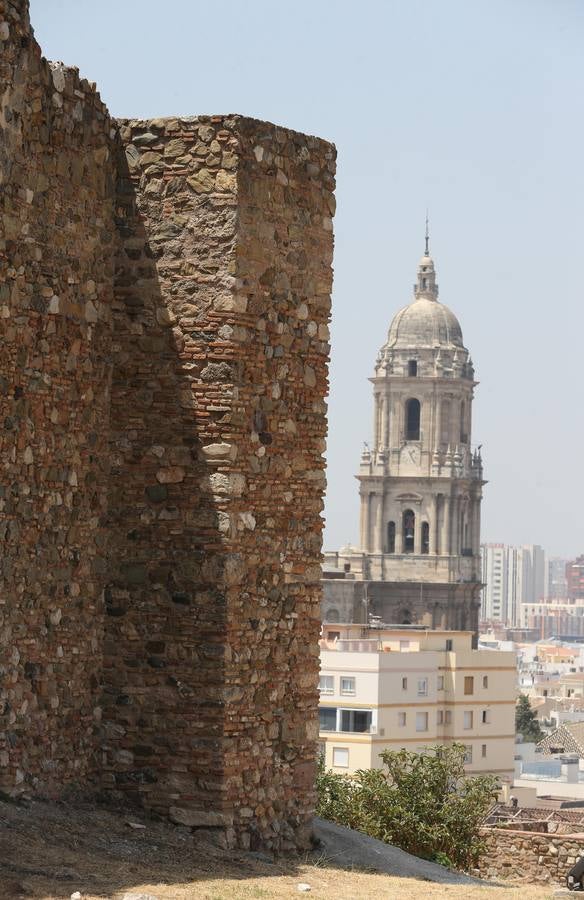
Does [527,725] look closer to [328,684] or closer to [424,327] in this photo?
[424,327]

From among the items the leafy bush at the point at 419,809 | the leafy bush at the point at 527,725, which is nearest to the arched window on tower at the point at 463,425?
the leafy bush at the point at 527,725

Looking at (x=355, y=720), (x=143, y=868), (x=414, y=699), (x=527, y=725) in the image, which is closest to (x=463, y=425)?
(x=527, y=725)

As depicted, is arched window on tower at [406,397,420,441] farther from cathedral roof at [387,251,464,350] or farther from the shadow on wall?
the shadow on wall

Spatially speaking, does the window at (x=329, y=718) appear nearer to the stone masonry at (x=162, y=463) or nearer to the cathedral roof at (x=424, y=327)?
the stone masonry at (x=162, y=463)

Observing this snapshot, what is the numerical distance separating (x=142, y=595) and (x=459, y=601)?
12044 cm

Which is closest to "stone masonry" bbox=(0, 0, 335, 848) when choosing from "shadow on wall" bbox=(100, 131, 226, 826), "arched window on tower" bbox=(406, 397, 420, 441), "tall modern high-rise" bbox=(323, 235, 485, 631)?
"shadow on wall" bbox=(100, 131, 226, 826)

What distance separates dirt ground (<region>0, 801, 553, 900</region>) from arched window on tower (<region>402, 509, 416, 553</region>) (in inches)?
4776

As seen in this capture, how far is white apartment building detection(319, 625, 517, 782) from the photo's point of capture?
59.9 metres

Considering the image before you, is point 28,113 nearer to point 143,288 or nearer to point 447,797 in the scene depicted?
point 143,288

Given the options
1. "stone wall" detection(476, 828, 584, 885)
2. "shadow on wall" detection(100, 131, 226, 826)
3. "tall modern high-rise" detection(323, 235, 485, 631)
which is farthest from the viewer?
"tall modern high-rise" detection(323, 235, 485, 631)

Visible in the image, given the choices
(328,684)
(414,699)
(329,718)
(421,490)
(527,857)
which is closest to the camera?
(527,857)

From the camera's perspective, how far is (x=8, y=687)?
31.4 feet

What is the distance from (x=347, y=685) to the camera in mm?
59875

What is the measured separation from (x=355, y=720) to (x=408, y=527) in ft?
239
